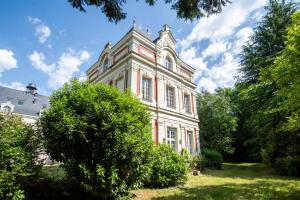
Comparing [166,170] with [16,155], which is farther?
[166,170]

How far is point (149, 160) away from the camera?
281 inches

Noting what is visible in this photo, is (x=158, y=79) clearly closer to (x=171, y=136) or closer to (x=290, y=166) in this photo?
(x=171, y=136)

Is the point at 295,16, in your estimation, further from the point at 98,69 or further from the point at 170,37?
the point at 98,69

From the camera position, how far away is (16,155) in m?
5.81

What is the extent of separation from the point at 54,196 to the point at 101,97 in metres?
3.55

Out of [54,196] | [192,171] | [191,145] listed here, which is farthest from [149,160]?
[191,145]

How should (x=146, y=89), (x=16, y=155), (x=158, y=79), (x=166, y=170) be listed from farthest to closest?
(x=158, y=79) → (x=146, y=89) → (x=166, y=170) → (x=16, y=155)

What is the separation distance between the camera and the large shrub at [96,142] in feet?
20.4

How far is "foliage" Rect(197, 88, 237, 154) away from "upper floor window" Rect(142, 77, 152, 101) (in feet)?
43.5

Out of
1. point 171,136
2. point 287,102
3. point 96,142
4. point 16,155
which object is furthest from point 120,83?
point 287,102

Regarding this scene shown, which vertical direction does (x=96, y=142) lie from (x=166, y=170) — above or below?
above

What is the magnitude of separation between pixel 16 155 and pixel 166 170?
5.75 meters

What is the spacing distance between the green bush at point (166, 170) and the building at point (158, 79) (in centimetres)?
338

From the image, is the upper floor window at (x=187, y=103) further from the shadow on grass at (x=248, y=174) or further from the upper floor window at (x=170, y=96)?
the shadow on grass at (x=248, y=174)
